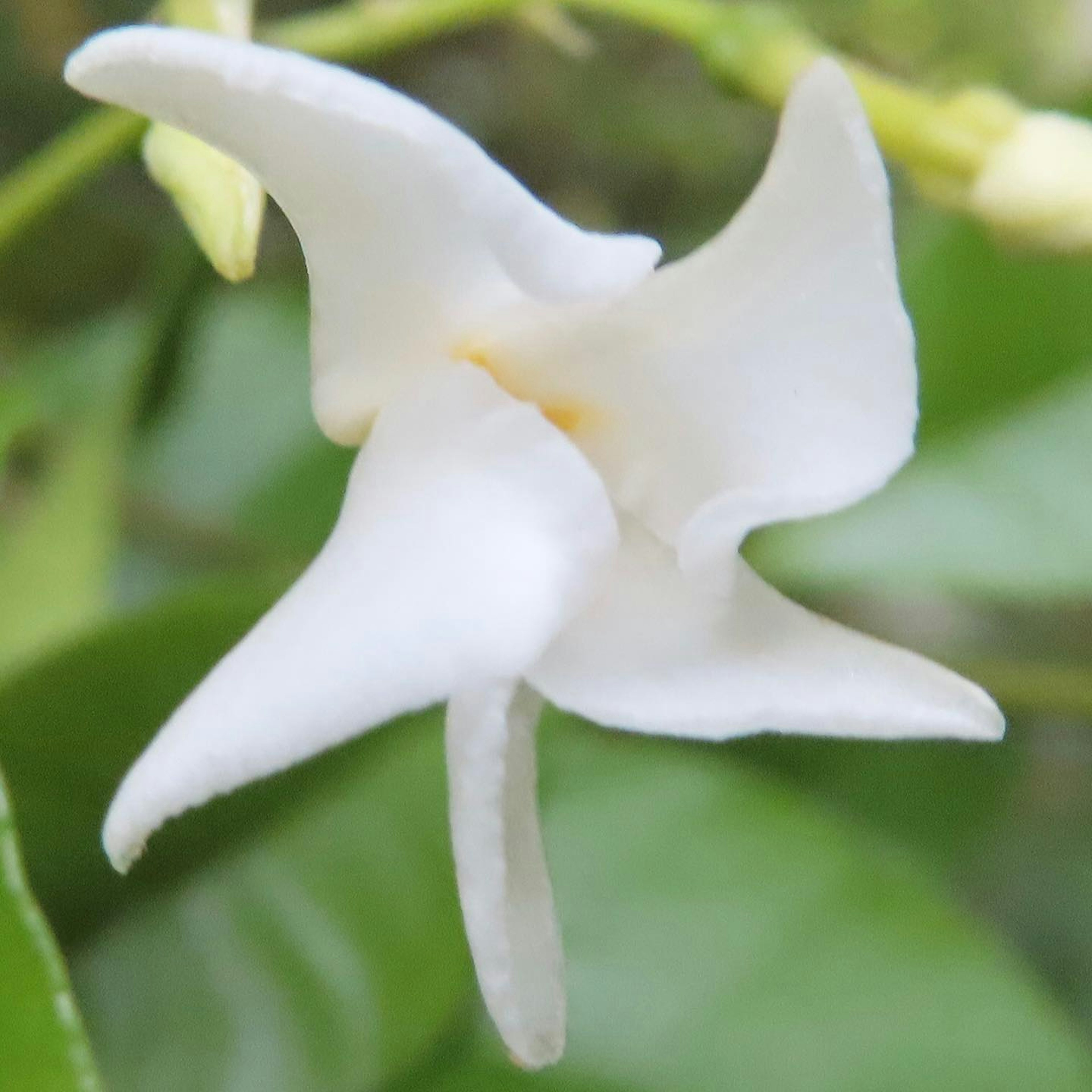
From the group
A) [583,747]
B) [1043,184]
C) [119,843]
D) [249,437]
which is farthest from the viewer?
[249,437]

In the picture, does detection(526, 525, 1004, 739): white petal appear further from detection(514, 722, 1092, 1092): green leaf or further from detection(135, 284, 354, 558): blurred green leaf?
detection(135, 284, 354, 558): blurred green leaf

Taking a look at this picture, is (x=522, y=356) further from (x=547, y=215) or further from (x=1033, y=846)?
(x=1033, y=846)

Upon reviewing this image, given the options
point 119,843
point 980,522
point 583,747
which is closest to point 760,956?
point 583,747

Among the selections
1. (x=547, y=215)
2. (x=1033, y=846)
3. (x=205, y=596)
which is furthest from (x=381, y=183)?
(x=1033, y=846)

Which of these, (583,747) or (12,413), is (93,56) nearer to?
(12,413)

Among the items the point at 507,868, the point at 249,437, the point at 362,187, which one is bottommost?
the point at 249,437

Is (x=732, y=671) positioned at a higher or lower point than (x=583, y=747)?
higher

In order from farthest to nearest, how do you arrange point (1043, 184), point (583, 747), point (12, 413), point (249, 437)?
point (249, 437)
point (583, 747)
point (12, 413)
point (1043, 184)

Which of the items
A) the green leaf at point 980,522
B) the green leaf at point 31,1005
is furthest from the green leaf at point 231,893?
the green leaf at point 980,522
